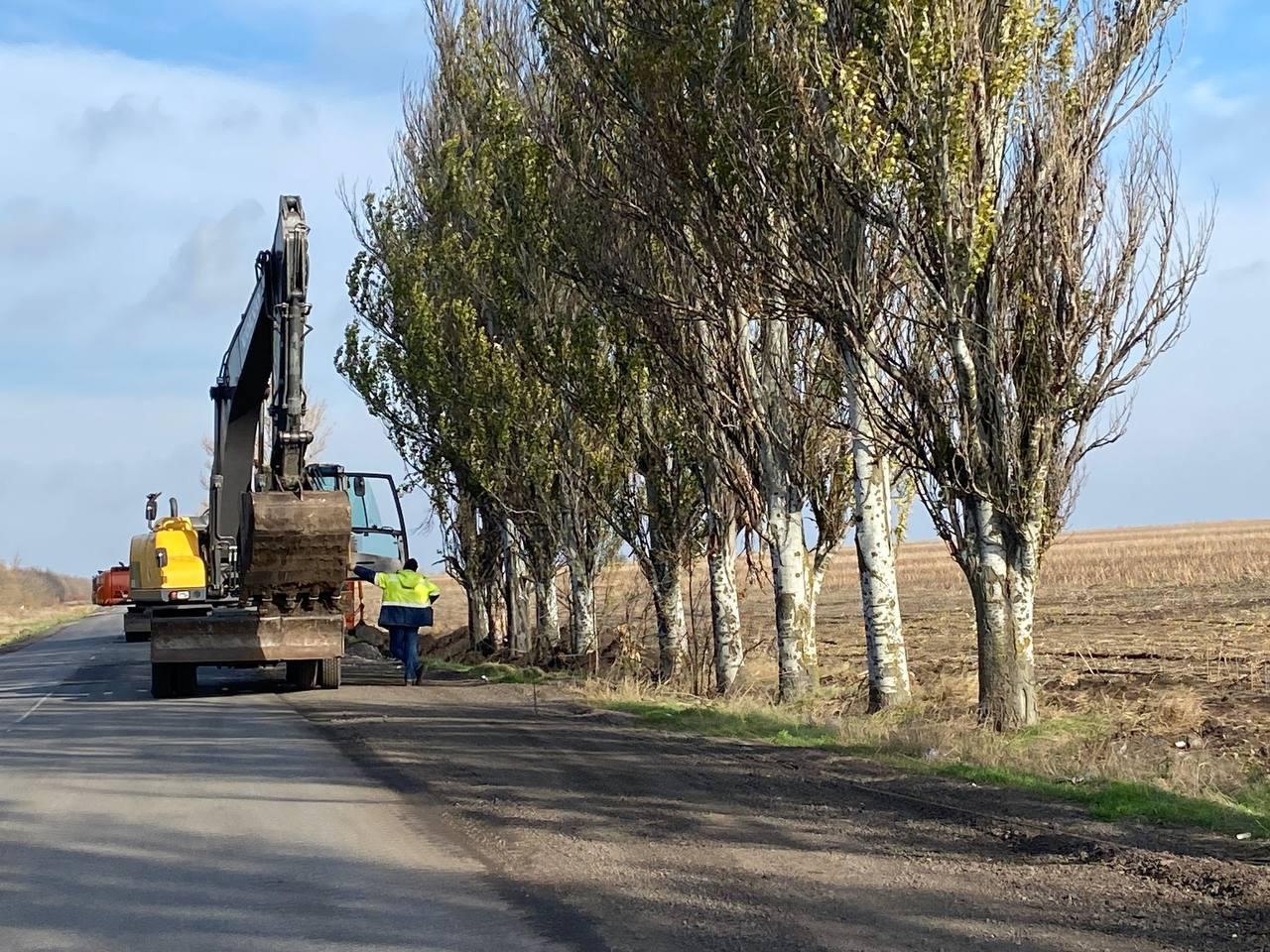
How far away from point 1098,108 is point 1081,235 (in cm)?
125

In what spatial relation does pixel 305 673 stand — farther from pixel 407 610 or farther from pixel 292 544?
pixel 292 544

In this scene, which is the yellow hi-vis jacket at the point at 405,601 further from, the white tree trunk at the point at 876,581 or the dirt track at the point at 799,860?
the dirt track at the point at 799,860

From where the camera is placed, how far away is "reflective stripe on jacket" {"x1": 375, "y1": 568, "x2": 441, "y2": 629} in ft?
73.3

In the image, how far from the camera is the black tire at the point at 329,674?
2119 cm

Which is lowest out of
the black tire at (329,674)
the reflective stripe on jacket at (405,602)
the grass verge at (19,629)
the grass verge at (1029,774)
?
the grass verge at (1029,774)

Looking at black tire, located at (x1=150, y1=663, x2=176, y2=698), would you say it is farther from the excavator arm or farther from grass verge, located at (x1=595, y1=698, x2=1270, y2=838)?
grass verge, located at (x1=595, y1=698, x2=1270, y2=838)

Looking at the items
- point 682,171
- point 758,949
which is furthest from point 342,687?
point 758,949

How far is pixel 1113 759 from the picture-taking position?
1162 centimetres

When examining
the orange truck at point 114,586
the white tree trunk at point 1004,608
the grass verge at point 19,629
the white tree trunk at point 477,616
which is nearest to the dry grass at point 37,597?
the grass verge at point 19,629

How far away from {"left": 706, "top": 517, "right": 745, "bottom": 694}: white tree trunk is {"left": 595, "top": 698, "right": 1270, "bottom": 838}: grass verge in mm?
2942

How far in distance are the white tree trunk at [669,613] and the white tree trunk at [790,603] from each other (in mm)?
→ 3905

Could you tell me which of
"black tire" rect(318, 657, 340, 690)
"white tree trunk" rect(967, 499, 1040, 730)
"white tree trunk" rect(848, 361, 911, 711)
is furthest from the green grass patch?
"white tree trunk" rect(967, 499, 1040, 730)

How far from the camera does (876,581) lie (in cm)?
1598

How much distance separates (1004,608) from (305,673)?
11255 millimetres
